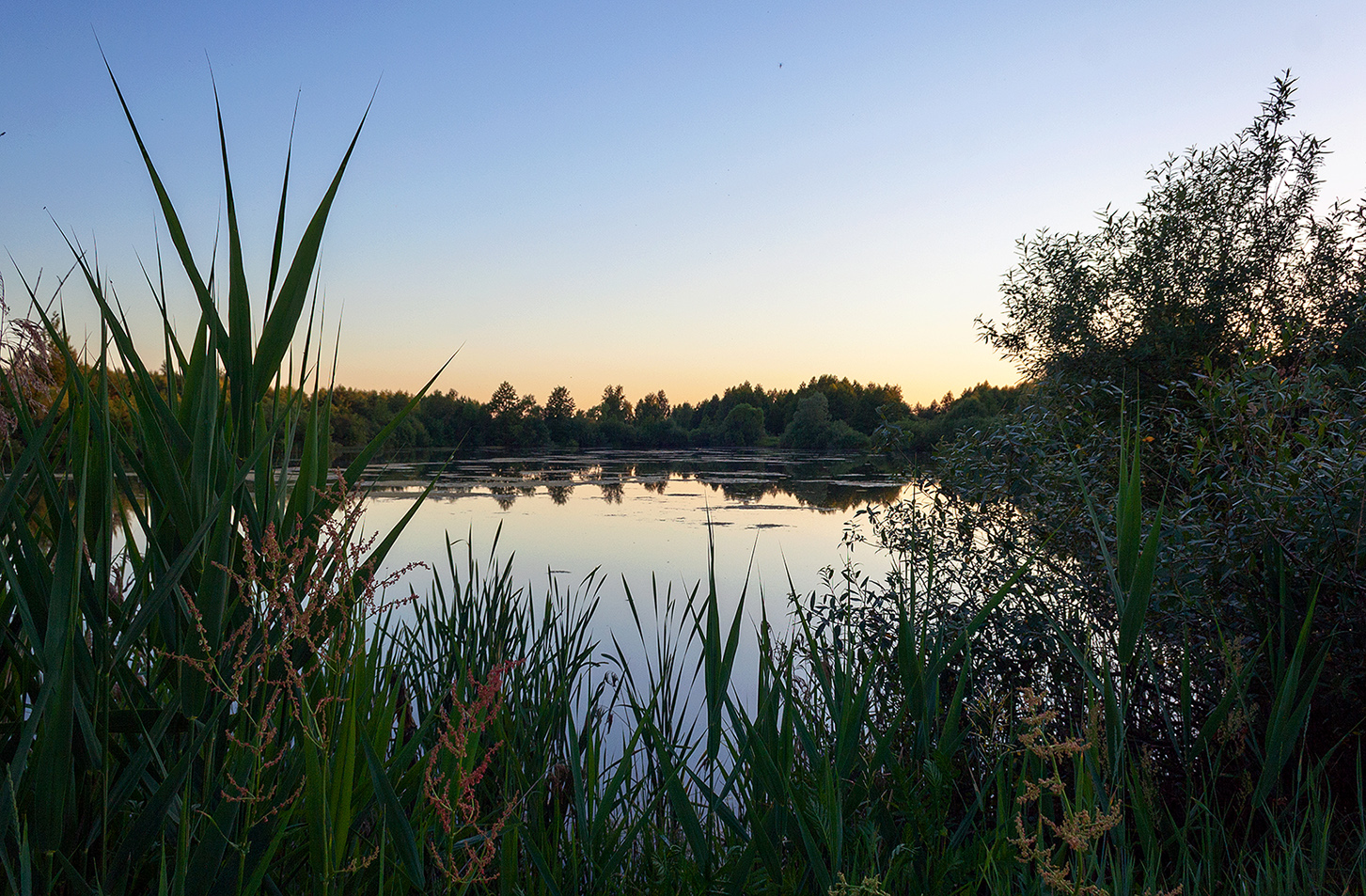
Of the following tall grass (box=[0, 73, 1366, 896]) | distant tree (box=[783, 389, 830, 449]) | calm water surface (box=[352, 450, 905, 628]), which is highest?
distant tree (box=[783, 389, 830, 449])

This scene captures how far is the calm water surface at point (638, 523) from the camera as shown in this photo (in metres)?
8.59

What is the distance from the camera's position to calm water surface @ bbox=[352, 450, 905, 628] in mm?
8586

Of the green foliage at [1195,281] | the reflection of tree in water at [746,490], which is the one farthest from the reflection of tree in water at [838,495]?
the green foliage at [1195,281]

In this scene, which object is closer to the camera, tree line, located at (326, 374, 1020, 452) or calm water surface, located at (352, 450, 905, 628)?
calm water surface, located at (352, 450, 905, 628)

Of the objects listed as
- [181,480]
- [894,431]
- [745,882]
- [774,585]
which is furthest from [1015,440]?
[774,585]

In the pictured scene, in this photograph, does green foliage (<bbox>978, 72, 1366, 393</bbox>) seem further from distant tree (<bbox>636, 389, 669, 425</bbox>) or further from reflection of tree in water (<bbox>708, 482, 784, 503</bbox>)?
distant tree (<bbox>636, 389, 669, 425</bbox>)

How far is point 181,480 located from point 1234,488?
2.93m

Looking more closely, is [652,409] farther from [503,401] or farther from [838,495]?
[838,495]

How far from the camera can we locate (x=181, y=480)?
1138 mm

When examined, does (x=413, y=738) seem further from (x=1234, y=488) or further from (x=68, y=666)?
(x=1234, y=488)

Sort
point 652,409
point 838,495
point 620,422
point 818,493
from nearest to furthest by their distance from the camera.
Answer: point 838,495, point 818,493, point 620,422, point 652,409

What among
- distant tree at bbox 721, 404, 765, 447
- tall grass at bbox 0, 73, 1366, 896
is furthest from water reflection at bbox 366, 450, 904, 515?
distant tree at bbox 721, 404, 765, 447

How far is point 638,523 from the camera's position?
13.6 metres

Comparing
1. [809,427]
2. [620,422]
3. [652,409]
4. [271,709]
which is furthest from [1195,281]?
[652,409]
